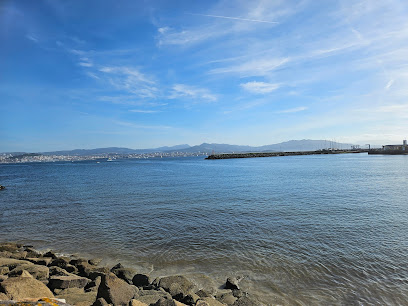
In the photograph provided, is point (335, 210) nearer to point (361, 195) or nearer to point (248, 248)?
A: point (361, 195)

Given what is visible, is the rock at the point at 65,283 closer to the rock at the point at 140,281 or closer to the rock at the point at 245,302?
the rock at the point at 140,281

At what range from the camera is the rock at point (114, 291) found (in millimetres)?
5109

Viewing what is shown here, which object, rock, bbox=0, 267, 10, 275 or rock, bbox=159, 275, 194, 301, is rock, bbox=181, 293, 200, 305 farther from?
rock, bbox=0, 267, 10, 275

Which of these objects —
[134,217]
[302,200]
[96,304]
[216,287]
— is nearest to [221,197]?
[302,200]

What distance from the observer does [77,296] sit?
18.7 ft

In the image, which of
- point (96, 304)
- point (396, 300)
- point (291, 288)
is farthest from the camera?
point (291, 288)

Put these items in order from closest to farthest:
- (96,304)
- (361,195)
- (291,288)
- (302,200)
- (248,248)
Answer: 1. (96,304)
2. (291,288)
3. (248,248)
4. (302,200)
5. (361,195)

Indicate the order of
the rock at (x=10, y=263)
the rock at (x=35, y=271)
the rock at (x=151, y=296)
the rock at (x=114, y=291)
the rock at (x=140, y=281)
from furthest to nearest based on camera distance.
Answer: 1. the rock at (x=10, y=263)
2. the rock at (x=140, y=281)
3. the rock at (x=35, y=271)
4. the rock at (x=151, y=296)
5. the rock at (x=114, y=291)

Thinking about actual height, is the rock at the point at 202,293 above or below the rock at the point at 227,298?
above

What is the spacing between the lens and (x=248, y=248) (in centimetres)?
970

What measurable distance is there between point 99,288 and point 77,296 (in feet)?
2.69

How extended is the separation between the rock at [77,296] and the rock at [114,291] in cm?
39

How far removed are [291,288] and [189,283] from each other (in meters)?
2.87

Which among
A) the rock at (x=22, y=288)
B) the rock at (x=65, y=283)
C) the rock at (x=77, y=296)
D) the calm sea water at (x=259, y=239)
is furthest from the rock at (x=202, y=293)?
the rock at (x=22, y=288)
